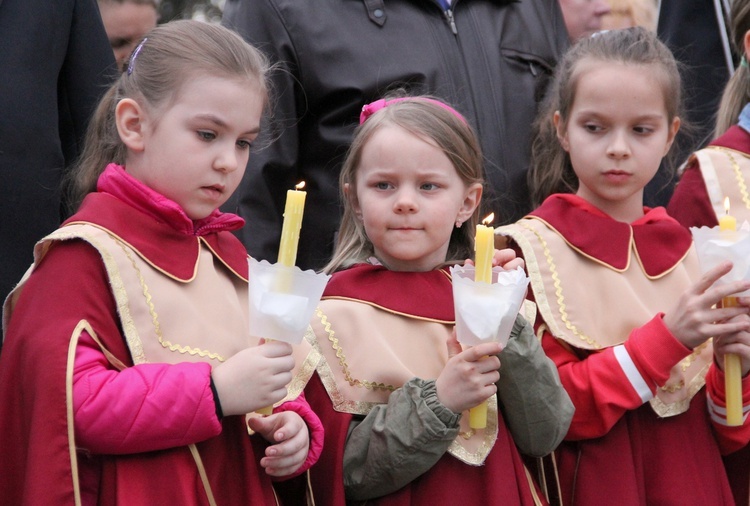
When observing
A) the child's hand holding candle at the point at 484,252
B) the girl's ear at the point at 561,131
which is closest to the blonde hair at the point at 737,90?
the girl's ear at the point at 561,131

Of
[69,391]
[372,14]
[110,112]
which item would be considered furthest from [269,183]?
[69,391]

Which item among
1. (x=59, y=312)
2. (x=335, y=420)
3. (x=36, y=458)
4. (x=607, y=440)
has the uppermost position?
(x=59, y=312)

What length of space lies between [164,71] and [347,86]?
1134mm

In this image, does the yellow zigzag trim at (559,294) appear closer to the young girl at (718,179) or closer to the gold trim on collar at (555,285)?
the gold trim on collar at (555,285)

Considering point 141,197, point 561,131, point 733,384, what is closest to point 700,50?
point 561,131

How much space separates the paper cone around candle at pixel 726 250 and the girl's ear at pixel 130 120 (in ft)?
5.34

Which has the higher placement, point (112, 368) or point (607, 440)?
point (112, 368)

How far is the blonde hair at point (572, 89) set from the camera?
13.0 feet

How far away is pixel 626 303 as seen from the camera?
3.72m

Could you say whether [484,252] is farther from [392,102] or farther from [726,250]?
[392,102]

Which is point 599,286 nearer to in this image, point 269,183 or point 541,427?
point 541,427

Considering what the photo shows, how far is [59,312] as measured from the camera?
111 inches

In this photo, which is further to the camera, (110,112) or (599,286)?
(599,286)

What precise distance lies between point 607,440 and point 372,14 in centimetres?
178
